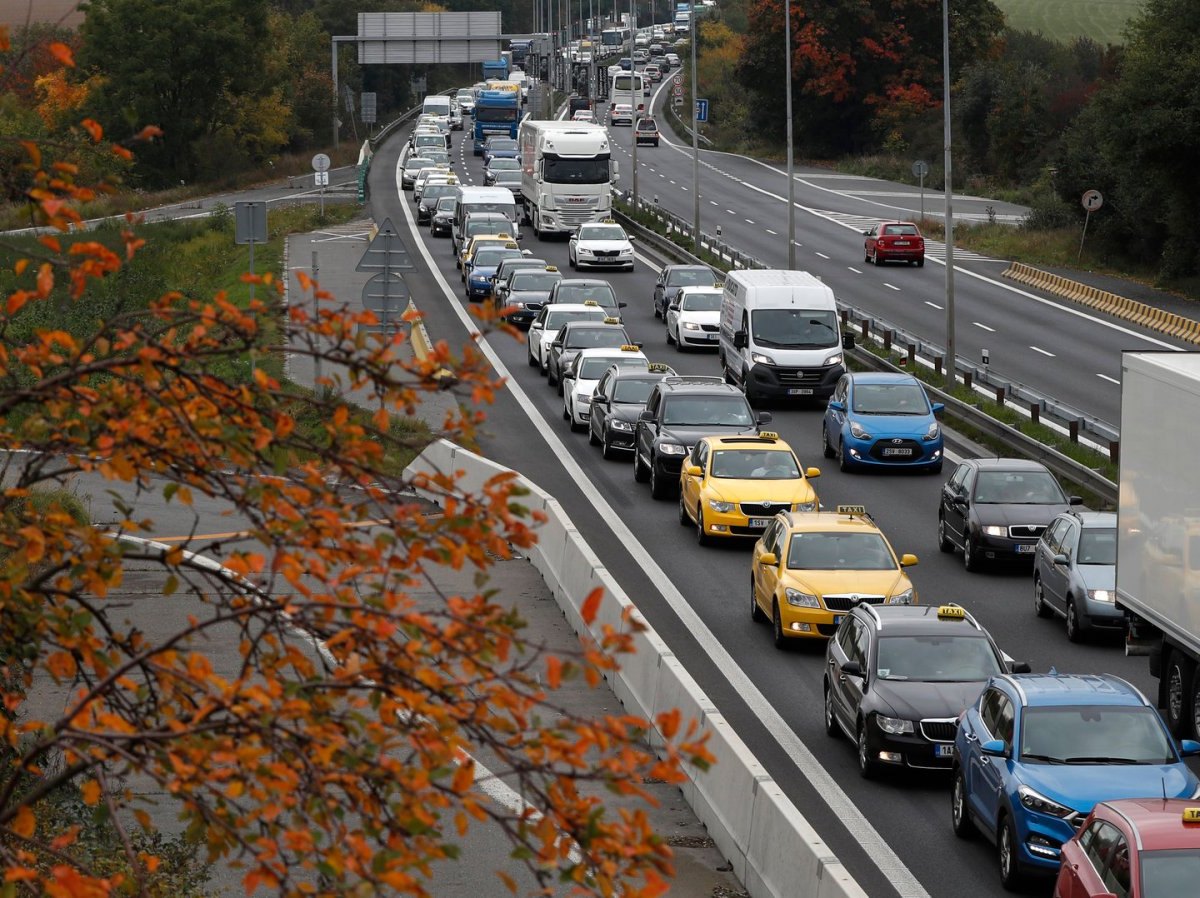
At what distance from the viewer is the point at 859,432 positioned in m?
31.6

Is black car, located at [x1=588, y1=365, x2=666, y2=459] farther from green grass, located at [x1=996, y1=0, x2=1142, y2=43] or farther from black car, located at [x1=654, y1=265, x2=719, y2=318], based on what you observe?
green grass, located at [x1=996, y1=0, x2=1142, y2=43]

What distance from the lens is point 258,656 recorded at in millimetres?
6883

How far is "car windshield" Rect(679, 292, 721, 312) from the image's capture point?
45812 millimetres

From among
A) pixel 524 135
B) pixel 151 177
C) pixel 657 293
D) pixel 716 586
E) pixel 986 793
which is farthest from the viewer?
pixel 151 177

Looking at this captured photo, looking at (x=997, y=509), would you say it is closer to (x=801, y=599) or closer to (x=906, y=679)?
(x=801, y=599)

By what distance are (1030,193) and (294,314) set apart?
3097 inches

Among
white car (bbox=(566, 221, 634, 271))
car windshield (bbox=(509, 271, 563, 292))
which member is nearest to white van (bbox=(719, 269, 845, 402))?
car windshield (bbox=(509, 271, 563, 292))

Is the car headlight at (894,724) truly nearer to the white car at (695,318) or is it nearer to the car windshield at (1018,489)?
the car windshield at (1018,489)

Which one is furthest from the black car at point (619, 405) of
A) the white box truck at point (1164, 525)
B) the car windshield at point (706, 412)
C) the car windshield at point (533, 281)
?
the white box truck at point (1164, 525)

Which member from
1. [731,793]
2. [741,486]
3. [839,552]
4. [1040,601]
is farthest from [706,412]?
[731,793]

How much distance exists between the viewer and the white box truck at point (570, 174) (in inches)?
2488

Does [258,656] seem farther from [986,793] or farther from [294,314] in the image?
[986,793]

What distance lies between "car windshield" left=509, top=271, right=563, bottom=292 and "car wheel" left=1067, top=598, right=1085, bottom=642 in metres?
27.3

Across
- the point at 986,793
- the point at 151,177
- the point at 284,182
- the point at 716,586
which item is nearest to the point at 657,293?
the point at 716,586
